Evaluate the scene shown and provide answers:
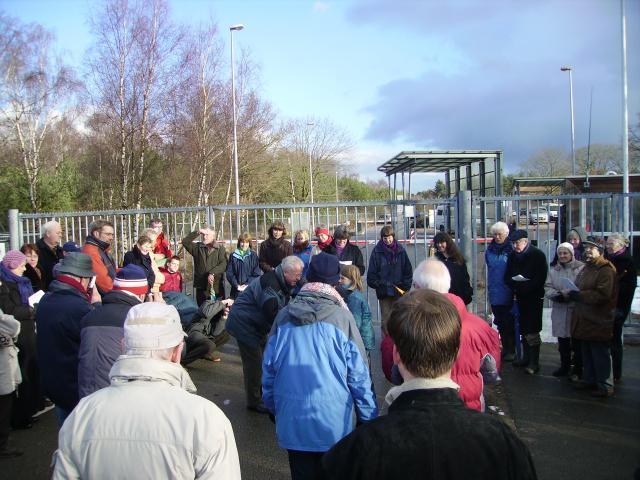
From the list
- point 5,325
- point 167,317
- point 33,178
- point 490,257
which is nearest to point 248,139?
point 33,178

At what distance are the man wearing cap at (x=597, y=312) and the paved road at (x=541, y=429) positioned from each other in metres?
0.28

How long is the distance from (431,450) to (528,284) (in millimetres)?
5322

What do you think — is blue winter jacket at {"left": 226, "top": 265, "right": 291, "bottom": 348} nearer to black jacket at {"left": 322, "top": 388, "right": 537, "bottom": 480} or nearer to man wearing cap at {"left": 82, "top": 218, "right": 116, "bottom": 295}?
man wearing cap at {"left": 82, "top": 218, "right": 116, "bottom": 295}

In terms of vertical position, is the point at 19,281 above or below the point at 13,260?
below

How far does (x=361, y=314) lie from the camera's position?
4.93m

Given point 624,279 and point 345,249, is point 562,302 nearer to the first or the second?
point 624,279

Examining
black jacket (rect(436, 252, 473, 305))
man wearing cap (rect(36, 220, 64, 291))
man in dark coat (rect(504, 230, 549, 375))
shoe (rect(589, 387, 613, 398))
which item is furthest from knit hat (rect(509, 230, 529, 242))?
man wearing cap (rect(36, 220, 64, 291))

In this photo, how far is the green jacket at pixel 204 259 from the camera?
25.5ft

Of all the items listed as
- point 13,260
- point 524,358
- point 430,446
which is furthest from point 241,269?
point 430,446

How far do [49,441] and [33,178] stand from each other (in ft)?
59.5

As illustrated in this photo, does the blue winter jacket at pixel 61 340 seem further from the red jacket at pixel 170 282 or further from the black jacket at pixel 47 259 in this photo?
the red jacket at pixel 170 282

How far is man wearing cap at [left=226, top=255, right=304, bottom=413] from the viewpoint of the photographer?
467cm

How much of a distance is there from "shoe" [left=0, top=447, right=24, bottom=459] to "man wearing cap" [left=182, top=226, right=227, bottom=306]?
Answer: 3.67 meters

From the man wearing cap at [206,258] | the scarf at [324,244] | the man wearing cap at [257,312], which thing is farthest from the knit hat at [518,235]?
the man wearing cap at [206,258]
